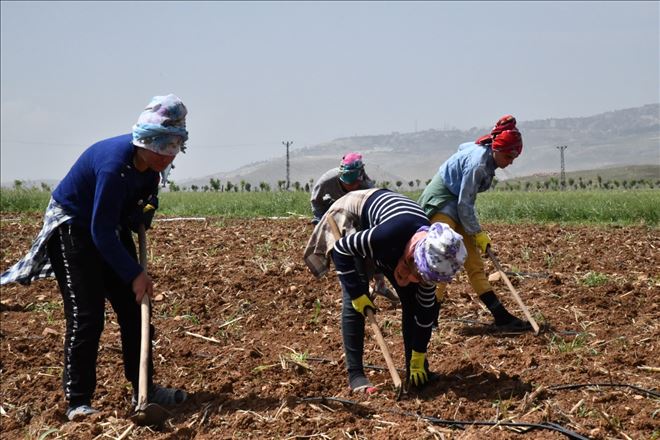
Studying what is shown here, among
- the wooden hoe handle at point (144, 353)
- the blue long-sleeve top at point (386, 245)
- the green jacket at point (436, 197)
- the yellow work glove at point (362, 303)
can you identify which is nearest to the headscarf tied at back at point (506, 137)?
the green jacket at point (436, 197)

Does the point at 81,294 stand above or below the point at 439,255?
below

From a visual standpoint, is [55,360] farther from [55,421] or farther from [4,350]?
[55,421]

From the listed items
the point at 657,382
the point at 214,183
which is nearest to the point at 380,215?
the point at 657,382

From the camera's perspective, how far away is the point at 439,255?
343cm

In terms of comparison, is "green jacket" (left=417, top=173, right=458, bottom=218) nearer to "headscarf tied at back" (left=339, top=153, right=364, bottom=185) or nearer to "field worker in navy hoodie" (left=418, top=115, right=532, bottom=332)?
"field worker in navy hoodie" (left=418, top=115, right=532, bottom=332)

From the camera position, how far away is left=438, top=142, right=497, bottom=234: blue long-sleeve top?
17.1 ft

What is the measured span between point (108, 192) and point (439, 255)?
61.3 inches

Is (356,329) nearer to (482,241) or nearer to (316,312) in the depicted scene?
(482,241)

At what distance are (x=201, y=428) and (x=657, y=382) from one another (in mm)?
2390

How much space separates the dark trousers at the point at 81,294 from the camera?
3.95 metres

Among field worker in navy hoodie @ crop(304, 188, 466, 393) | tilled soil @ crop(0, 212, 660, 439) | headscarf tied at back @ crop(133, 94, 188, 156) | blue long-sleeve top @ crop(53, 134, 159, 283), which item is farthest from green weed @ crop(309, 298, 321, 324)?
headscarf tied at back @ crop(133, 94, 188, 156)

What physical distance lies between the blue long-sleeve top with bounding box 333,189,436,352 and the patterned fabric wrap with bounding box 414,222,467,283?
251mm

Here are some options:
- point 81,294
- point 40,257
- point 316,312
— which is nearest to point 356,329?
point 81,294

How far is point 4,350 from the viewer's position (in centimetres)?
571
